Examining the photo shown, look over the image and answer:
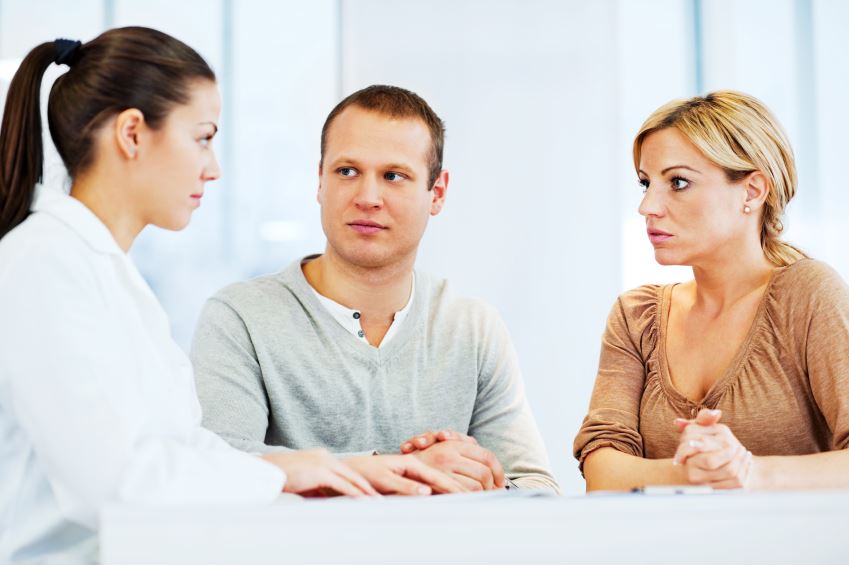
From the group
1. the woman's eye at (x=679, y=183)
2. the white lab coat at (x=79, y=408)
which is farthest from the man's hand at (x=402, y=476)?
the woman's eye at (x=679, y=183)

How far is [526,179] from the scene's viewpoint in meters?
2.81

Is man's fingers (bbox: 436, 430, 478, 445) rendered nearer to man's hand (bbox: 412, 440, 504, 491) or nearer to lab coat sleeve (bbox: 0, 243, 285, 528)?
man's hand (bbox: 412, 440, 504, 491)

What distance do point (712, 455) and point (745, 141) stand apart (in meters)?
0.63

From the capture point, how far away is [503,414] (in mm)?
1716

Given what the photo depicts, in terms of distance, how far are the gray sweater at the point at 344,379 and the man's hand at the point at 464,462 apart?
19 centimetres

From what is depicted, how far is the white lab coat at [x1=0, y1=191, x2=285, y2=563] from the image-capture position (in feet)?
2.86

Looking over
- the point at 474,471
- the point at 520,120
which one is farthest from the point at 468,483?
the point at 520,120

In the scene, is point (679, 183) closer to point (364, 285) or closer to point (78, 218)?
point (364, 285)

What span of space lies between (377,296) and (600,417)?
0.45 m

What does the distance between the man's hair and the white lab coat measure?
754mm

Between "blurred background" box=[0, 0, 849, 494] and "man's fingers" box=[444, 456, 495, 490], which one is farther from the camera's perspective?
"blurred background" box=[0, 0, 849, 494]

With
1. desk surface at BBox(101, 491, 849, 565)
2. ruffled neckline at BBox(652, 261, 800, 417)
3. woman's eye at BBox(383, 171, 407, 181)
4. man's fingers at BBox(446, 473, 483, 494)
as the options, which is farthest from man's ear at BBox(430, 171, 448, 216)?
desk surface at BBox(101, 491, 849, 565)

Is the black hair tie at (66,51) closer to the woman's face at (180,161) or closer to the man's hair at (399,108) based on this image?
the woman's face at (180,161)

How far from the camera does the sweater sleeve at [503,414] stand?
1667 mm
